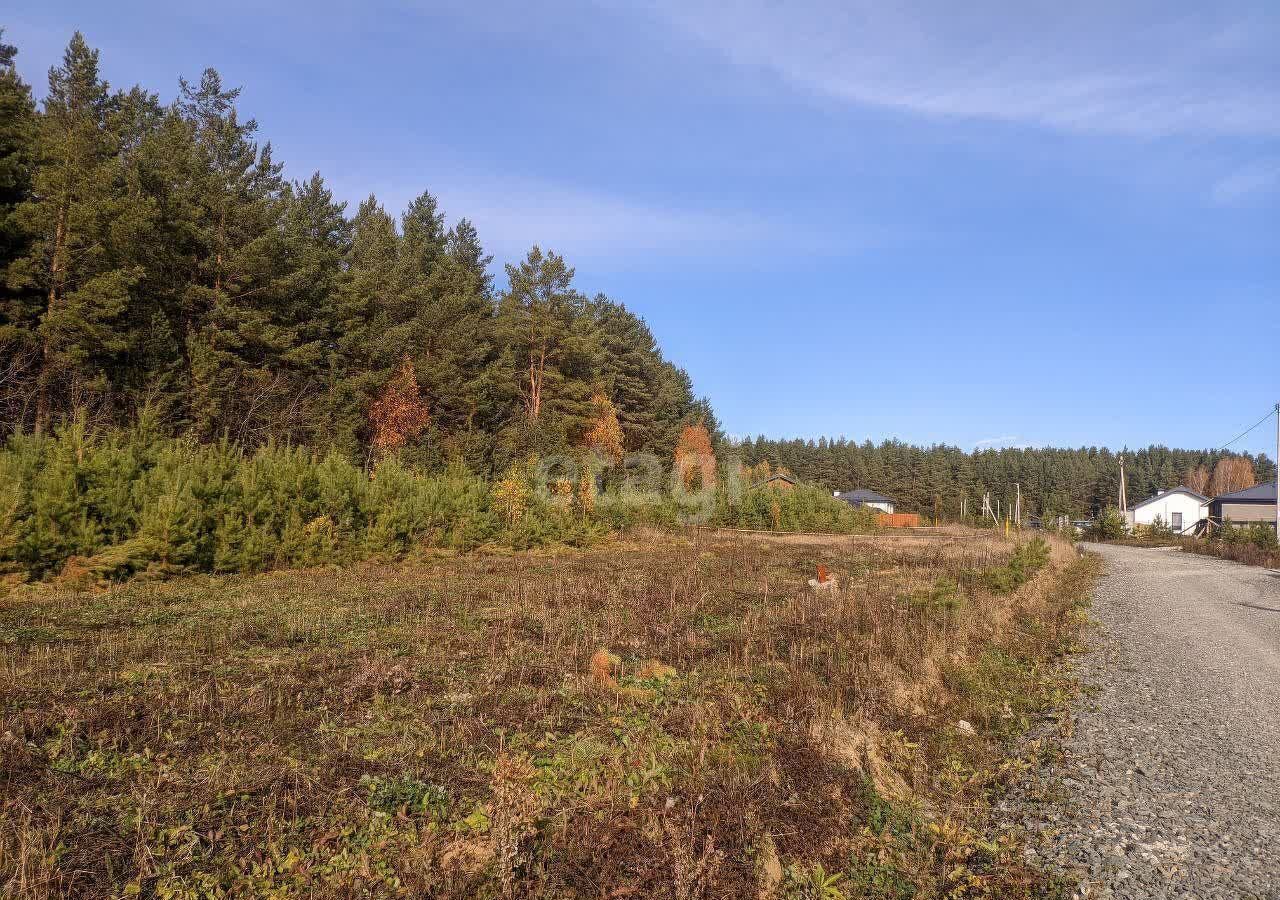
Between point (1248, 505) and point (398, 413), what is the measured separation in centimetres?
6360

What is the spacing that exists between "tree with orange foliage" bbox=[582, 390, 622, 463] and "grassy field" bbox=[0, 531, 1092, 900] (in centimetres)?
3103

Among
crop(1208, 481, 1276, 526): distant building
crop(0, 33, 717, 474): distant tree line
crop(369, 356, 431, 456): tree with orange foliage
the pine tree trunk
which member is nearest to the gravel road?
crop(0, 33, 717, 474): distant tree line

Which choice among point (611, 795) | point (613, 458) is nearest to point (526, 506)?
point (611, 795)

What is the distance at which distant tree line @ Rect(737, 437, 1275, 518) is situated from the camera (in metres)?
105

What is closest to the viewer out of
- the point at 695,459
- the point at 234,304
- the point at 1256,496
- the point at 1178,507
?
the point at 234,304

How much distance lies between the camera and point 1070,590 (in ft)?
50.6

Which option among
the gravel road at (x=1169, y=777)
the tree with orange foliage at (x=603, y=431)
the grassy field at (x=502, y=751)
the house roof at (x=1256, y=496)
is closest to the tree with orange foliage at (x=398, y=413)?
the tree with orange foliage at (x=603, y=431)

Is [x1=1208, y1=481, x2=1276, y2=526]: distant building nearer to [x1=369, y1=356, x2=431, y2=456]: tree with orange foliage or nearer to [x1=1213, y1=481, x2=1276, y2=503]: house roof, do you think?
[x1=1213, y1=481, x2=1276, y2=503]: house roof

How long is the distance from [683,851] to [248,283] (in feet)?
84.6

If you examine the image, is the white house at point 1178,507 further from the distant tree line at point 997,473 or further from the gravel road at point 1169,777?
the gravel road at point 1169,777

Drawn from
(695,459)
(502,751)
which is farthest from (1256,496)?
(502,751)

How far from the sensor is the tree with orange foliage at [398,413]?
2981cm

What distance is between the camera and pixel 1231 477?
109125 mm

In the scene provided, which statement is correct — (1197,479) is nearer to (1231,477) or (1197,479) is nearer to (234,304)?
(1231,477)
